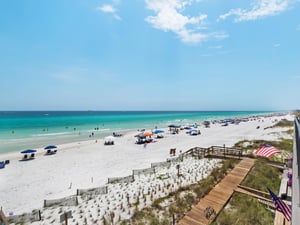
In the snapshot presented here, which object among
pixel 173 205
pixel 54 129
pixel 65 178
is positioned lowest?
pixel 65 178

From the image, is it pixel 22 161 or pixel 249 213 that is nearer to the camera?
pixel 249 213

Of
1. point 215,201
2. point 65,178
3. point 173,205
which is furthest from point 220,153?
Answer: point 65,178

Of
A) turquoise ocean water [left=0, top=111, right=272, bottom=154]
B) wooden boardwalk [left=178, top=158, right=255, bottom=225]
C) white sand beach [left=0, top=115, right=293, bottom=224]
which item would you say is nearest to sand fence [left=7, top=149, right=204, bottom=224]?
white sand beach [left=0, top=115, right=293, bottom=224]

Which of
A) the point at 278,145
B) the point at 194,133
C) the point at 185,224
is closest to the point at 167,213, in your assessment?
the point at 185,224

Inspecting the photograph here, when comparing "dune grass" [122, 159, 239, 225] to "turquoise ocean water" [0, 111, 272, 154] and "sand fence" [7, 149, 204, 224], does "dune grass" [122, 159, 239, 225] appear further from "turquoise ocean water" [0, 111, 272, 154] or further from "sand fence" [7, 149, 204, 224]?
"turquoise ocean water" [0, 111, 272, 154]

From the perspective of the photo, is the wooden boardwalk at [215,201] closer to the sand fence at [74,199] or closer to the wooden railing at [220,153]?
the wooden railing at [220,153]

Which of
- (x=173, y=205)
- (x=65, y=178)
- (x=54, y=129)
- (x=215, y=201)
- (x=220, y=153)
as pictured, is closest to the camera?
(x=173, y=205)

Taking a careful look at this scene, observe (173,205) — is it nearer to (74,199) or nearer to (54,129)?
(74,199)

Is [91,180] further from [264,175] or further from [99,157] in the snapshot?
[264,175]
